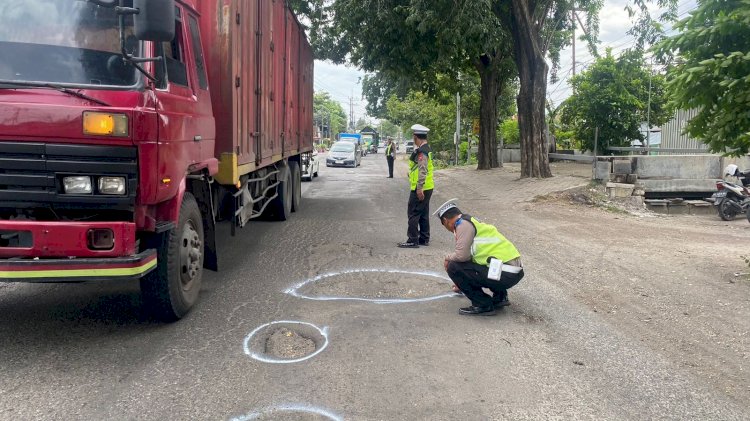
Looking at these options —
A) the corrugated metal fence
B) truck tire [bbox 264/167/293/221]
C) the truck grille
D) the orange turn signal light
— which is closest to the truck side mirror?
the orange turn signal light

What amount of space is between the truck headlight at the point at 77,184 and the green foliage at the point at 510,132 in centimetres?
3288

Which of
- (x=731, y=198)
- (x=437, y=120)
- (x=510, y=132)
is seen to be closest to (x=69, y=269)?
(x=731, y=198)

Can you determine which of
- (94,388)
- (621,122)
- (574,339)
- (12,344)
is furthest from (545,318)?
(621,122)

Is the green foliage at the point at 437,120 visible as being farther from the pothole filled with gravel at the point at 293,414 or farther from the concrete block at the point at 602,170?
the pothole filled with gravel at the point at 293,414

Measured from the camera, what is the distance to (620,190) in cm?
1405

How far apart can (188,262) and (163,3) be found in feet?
6.99

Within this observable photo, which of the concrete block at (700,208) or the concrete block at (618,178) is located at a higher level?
the concrete block at (618,178)

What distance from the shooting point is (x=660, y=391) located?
394cm

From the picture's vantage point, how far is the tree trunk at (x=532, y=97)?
18.2m

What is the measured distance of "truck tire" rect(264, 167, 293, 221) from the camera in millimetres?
11062

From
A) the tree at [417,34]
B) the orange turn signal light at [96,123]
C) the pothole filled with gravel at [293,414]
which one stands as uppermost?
the tree at [417,34]

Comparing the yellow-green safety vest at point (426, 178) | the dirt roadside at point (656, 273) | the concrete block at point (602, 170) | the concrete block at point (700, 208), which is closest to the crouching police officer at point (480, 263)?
the dirt roadside at point (656, 273)

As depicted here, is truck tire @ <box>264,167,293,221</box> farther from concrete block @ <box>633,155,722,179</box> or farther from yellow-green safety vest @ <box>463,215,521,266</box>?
concrete block @ <box>633,155,722,179</box>

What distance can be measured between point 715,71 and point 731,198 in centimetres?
838
